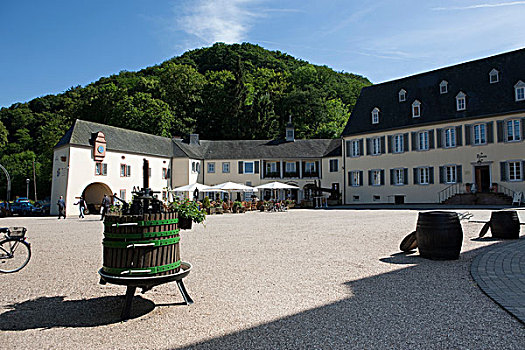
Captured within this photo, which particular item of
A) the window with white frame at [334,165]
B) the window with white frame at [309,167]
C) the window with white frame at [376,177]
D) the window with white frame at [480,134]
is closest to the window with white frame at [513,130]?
the window with white frame at [480,134]

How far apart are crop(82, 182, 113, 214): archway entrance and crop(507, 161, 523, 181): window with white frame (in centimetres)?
3298

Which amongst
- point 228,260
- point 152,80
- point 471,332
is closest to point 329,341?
point 471,332

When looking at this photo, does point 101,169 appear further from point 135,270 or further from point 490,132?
point 135,270

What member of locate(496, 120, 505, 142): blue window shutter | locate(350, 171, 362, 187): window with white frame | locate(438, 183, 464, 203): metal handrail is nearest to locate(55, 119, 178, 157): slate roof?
locate(350, 171, 362, 187): window with white frame

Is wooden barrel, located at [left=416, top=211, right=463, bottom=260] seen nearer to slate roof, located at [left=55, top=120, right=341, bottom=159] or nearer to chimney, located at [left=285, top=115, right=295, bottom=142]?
slate roof, located at [left=55, top=120, right=341, bottom=159]

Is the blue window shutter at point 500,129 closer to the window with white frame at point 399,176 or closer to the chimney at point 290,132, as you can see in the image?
the window with white frame at point 399,176

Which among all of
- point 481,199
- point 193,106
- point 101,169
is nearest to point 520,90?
point 481,199

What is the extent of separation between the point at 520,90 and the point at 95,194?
122 feet

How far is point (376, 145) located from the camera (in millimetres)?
40031

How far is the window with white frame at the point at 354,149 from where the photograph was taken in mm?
41562

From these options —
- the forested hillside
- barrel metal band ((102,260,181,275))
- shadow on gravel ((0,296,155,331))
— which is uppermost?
the forested hillside

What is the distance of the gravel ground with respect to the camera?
172 inches

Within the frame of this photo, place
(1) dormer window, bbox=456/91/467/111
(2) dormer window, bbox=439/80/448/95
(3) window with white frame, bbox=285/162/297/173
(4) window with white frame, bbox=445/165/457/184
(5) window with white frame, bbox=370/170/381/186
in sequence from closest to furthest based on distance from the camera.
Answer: (4) window with white frame, bbox=445/165/457/184 < (1) dormer window, bbox=456/91/467/111 < (2) dormer window, bbox=439/80/448/95 < (5) window with white frame, bbox=370/170/381/186 < (3) window with white frame, bbox=285/162/297/173

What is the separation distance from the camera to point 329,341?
4.28m
